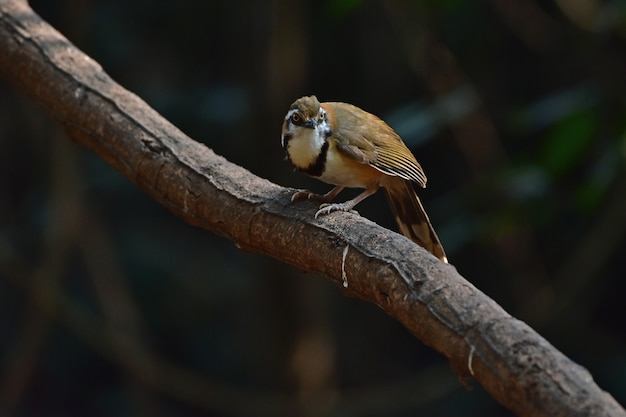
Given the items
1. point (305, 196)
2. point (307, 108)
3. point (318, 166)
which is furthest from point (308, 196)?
point (307, 108)

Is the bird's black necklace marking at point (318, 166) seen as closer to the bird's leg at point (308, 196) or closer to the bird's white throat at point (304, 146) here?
the bird's white throat at point (304, 146)

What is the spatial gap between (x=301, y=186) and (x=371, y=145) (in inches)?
93.2

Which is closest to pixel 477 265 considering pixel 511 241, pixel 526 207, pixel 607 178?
pixel 511 241

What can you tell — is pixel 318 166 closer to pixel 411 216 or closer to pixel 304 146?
pixel 304 146

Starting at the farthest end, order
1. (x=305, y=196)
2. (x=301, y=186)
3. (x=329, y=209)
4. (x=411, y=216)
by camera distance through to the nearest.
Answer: (x=301, y=186) < (x=411, y=216) < (x=305, y=196) < (x=329, y=209)

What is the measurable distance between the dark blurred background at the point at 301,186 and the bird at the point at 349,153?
1021 millimetres

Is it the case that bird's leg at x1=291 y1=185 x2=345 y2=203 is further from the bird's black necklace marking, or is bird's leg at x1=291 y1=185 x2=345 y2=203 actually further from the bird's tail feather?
the bird's tail feather

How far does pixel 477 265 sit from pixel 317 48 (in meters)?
2.13

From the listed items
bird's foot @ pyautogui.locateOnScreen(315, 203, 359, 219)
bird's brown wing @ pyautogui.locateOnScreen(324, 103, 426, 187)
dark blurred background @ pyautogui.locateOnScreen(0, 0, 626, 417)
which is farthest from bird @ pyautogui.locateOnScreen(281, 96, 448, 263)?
dark blurred background @ pyautogui.locateOnScreen(0, 0, 626, 417)

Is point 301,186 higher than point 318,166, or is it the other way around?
point 318,166

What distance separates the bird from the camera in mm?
3217

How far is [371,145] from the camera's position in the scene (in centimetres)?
332

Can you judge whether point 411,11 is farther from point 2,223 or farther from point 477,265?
point 2,223

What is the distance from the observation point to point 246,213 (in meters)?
2.96
